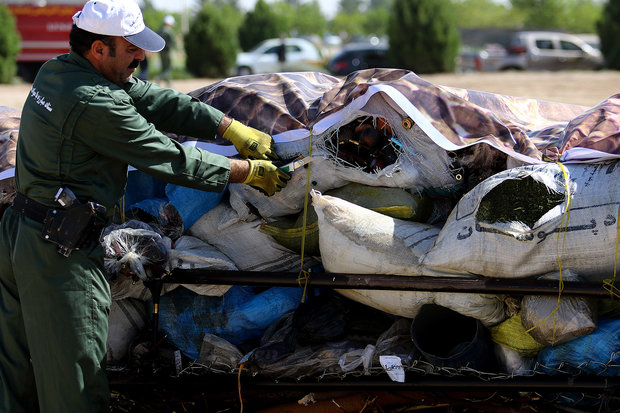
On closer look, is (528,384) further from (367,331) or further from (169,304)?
(169,304)

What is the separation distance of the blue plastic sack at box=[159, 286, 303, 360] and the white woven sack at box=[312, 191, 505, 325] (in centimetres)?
32

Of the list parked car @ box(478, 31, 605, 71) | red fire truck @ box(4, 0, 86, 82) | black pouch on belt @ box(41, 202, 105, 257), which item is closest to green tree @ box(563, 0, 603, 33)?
parked car @ box(478, 31, 605, 71)

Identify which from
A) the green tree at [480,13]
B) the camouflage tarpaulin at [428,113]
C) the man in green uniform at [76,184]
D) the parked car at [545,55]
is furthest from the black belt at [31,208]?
the green tree at [480,13]

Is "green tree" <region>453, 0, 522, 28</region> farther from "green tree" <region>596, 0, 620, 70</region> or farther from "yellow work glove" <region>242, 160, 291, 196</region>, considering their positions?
"yellow work glove" <region>242, 160, 291, 196</region>

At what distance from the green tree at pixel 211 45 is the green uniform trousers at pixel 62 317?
20833 millimetres

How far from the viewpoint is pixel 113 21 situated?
8.32 feet

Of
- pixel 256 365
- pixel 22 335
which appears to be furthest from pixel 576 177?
pixel 22 335

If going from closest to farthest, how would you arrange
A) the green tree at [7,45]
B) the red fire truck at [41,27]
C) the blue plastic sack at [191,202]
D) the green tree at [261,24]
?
the blue plastic sack at [191,202] → the red fire truck at [41,27] → the green tree at [7,45] → the green tree at [261,24]

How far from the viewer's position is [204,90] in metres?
3.54

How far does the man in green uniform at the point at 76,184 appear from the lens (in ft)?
8.25

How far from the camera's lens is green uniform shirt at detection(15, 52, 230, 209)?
2.50 metres

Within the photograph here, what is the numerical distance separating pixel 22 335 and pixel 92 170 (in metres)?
0.71

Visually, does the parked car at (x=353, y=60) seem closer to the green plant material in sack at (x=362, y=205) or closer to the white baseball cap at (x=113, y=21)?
the green plant material in sack at (x=362, y=205)

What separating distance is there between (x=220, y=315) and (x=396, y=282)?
840 millimetres
